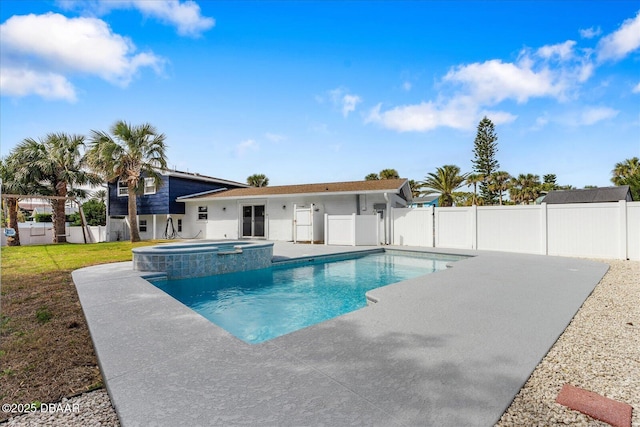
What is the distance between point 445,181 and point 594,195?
1580 centimetres

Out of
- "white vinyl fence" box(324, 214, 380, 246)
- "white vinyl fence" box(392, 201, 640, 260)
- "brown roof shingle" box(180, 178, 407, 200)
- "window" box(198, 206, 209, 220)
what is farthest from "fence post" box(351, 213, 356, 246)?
"window" box(198, 206, 209, 220)

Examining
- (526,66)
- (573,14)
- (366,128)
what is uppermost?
(573,14)

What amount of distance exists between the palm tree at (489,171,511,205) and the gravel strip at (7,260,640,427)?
34.2 meters

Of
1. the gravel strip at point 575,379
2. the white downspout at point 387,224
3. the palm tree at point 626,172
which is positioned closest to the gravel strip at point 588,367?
the gravel strip at point 575,379

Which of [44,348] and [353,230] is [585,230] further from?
[44,348]

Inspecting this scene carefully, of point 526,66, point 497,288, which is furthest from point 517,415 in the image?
point 526,66

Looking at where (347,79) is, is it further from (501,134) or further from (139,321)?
(501,134)

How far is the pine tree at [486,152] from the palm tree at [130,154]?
31.9 meters

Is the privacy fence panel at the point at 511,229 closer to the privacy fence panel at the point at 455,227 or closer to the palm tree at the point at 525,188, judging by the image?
the privacy fence panel at the point at 455,227

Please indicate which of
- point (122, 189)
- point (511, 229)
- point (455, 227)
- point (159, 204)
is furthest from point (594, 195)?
point (122, 189)

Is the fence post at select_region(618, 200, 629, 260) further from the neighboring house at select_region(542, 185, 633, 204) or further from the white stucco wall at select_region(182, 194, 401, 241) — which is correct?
the neighboring house at select_region(542, 185, 633, 204)

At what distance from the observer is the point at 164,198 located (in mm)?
20516

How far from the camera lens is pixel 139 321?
13.0 feet

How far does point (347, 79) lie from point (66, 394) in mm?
13928
